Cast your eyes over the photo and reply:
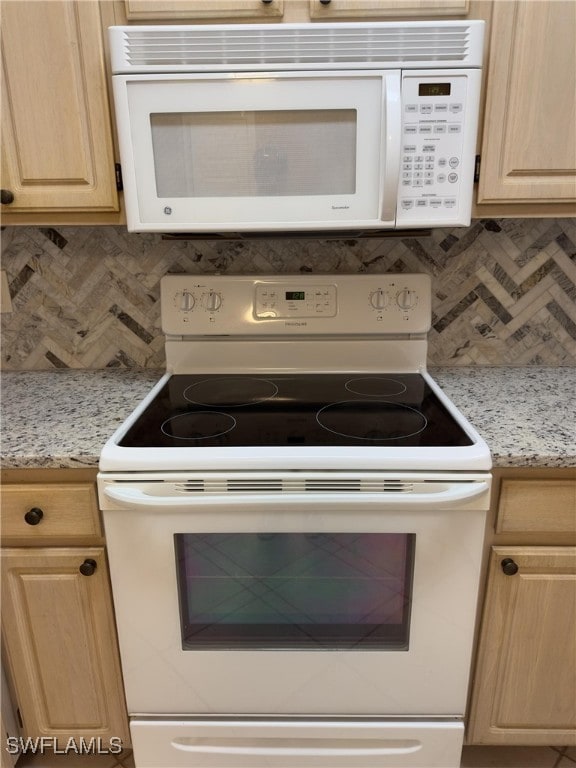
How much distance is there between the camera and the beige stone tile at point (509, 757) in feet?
4.46

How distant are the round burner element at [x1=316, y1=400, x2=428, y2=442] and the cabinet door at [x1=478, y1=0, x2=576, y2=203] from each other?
1.75 feet

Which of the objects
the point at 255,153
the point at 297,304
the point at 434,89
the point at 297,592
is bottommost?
the point at 297,592

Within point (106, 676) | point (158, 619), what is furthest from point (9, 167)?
point (106, 676)

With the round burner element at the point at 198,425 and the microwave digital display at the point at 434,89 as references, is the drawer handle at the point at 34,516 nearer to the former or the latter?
the round burner element at the point at 198,425

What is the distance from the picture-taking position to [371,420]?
3.79ft

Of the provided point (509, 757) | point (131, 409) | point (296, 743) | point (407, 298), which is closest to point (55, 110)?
point (131, 409)

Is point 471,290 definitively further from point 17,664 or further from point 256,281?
point 17,664

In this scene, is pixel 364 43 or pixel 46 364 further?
pixel 46 364

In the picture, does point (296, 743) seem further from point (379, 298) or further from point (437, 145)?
point (437, 145)

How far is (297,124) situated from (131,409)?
2.50 feet

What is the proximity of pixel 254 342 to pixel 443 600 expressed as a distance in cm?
81

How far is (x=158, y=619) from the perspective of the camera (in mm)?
1056

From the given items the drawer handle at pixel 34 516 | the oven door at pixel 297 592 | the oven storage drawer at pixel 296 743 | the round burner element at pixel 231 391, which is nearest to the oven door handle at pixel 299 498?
the oven door at pixel 297 592

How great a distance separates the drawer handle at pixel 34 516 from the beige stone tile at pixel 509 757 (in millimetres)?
1258
